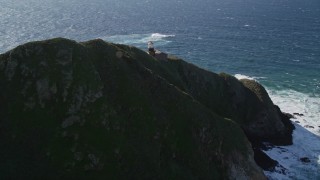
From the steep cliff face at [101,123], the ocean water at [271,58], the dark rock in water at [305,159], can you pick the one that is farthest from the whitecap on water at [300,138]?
the steep cliff face at [101,123]

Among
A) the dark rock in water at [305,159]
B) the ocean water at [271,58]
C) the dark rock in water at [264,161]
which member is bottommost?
→ the dark rock in water at [305,159]

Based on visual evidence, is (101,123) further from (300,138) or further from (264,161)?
(300,138)

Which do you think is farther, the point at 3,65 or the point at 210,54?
the point at 210,54

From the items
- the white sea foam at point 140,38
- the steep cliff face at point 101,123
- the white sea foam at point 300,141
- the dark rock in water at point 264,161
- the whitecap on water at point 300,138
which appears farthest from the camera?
the white sea foam at point 140,38

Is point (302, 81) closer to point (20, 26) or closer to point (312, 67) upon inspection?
point (312, 67)

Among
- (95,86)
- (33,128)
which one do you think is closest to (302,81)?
(95,86)

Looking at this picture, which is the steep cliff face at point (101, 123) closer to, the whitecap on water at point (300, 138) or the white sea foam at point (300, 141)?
the white sea foam at point (300, 141)
